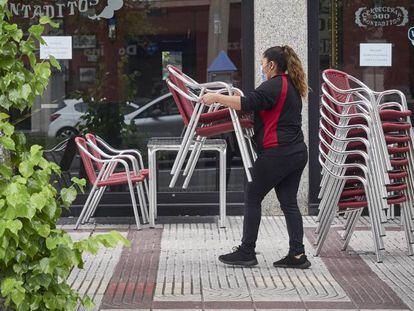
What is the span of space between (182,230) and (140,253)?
1.35 m

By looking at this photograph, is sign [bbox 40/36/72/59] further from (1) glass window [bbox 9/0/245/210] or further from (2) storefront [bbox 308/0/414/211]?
(2) storefront [bbox 308/0/414/211]

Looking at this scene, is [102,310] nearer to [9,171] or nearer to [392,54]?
[9,171]

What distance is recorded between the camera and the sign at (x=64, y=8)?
10633 millimetres

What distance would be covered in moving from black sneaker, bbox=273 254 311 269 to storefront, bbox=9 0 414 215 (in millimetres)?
2791

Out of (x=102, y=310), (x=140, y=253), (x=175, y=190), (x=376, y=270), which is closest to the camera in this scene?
(x=102, y=310)

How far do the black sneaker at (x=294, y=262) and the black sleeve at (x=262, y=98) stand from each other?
1.30 meters

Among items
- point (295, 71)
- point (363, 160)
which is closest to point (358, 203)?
point (363, 160)

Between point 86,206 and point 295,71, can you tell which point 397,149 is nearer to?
point 295,71

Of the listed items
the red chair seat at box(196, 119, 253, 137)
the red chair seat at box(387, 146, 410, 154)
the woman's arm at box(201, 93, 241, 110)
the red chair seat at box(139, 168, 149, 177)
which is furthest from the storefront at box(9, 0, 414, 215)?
the woman's arm at box(201, 93, 241, 110)

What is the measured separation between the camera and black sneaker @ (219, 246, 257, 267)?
7898 millimetres

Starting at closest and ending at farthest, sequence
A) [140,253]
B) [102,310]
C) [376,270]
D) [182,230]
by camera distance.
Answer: [102,310], [376,270], [140,253], [182,230]

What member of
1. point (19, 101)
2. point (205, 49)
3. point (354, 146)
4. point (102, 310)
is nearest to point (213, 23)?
point (205, 49)

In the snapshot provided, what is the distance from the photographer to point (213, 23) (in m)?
10.8

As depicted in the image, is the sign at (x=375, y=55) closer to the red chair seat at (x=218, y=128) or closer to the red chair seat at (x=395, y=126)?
the red chair seat at (x=395, y=126)
